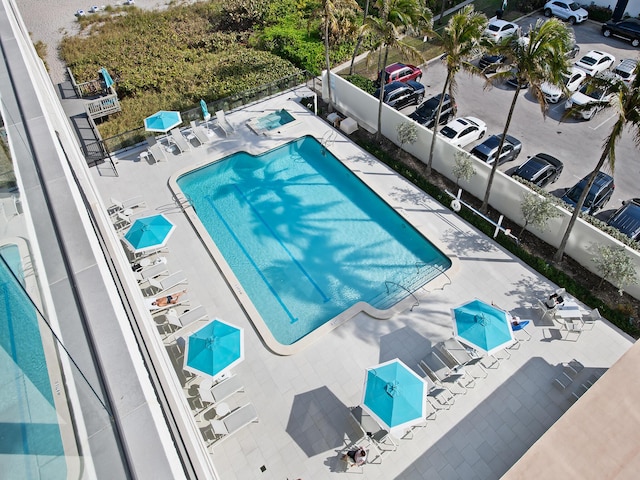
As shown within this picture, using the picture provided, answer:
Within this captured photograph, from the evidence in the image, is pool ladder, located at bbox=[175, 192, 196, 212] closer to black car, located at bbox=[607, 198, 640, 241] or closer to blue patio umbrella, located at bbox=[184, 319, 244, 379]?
blue patio umbrella, located at bbox=[184, 319, 244, 379]

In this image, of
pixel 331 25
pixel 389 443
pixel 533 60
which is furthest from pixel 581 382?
pixel 331 25

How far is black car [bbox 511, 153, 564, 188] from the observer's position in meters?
19.4

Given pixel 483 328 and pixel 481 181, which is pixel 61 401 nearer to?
pixel 483 328

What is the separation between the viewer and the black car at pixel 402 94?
23984mm

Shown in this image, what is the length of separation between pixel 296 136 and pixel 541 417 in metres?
16.7

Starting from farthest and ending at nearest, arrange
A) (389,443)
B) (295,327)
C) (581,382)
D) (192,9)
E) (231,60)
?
(192,9), (231,60), (295,327), (581,382), (389,443)

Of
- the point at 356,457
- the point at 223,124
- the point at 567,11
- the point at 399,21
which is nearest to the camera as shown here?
the point at 356,457

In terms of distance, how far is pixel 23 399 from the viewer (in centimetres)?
407

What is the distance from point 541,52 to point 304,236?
1082 centimetres

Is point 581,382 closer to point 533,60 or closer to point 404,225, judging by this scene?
point 404,225

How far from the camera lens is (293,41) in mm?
30219

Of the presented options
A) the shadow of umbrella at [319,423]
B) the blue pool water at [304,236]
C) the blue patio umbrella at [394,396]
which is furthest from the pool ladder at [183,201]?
the blue patio umbrella at [394,396]

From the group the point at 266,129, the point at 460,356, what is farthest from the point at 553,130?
the point at 460,356

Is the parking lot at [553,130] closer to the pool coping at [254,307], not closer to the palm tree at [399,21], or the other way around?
the pool coping at [254,307]
